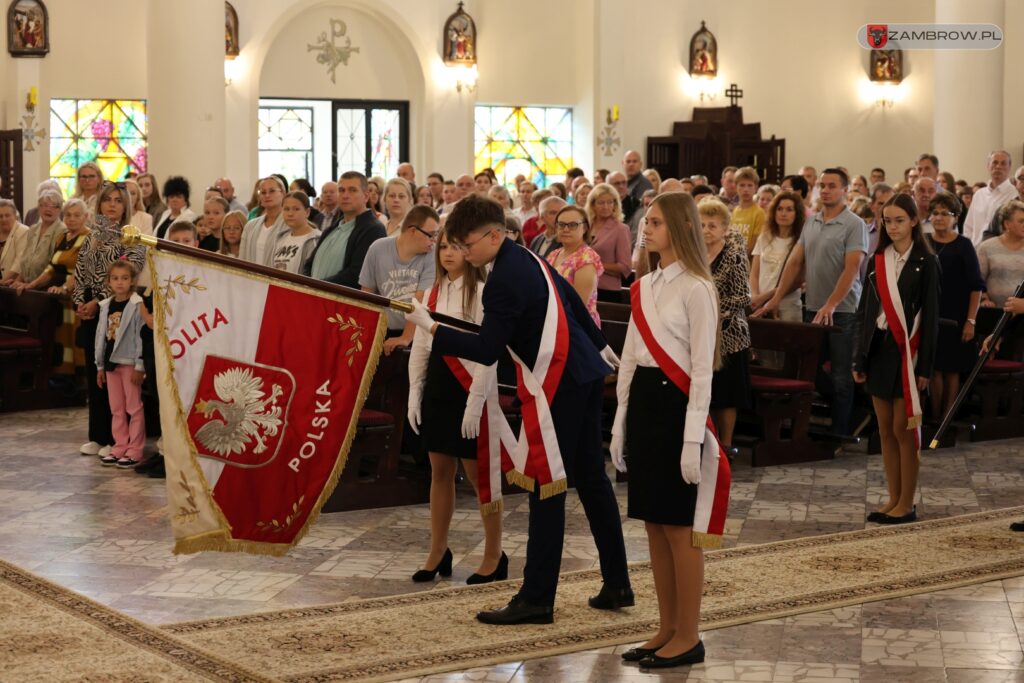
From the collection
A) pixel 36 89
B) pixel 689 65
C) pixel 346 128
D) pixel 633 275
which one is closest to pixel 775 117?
pixel 689 65

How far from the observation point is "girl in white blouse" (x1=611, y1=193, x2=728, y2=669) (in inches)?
192

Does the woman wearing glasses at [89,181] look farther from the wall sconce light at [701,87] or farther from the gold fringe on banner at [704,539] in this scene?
the wall sconce light at [701,87]

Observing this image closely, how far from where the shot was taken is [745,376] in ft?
27.9

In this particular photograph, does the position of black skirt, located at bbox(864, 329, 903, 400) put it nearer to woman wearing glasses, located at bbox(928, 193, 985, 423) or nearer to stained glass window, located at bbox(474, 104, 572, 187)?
woman wearing glasses, located at bbox(928, 193, 985, 423)

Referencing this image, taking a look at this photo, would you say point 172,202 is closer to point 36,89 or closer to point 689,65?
point 36,89

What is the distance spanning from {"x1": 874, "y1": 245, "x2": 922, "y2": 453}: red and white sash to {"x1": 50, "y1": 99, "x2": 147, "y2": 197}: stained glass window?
13.6 meters

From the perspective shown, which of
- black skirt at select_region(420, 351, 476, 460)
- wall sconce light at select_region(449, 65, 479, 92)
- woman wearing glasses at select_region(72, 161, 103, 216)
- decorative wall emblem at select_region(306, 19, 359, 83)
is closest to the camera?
black skirt at select_region(420, 351, 476, 460)

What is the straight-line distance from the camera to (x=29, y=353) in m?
10.8

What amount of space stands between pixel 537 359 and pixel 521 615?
940mm

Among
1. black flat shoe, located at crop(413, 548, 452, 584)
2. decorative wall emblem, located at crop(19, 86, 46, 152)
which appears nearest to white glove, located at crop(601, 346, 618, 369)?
black flat shoe, located at crop(413, 548, 452, 584)

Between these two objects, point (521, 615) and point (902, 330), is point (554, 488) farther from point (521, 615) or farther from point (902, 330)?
point (902, 330)

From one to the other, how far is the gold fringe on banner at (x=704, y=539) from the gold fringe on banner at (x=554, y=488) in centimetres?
62

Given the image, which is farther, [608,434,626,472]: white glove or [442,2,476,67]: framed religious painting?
[442,2,476,67]: framed religious painting

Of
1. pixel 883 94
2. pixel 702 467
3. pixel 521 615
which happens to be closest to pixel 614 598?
pixel 521 615
